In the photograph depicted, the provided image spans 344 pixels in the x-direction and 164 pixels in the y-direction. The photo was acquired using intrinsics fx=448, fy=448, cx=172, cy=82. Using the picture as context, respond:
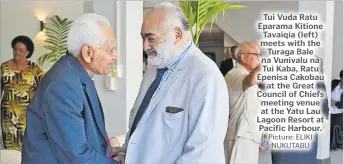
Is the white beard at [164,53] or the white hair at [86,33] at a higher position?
the white hair at [86,33]

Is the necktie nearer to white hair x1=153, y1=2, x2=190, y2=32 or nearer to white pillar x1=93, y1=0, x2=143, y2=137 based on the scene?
white hair x1=153, y1=2, x2=190, y2=32

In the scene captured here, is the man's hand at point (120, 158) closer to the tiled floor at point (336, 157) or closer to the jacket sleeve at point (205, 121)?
the jacket sleeve at point (205, 121)

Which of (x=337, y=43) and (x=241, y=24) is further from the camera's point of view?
(x=241, y=24)

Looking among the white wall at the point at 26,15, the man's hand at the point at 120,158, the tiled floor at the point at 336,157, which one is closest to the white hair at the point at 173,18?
the man's hand at the point at 120,158

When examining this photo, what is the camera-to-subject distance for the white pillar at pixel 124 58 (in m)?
3.85

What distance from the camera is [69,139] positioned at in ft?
4.80

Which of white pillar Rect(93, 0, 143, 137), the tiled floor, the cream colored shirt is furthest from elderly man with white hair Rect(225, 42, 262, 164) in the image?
the tiled floor

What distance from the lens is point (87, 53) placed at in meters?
1.58

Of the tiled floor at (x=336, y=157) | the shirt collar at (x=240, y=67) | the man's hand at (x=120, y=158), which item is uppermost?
the shirt collar at (x=240, y=67)

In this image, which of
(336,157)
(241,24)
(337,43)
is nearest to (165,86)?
(336,157)

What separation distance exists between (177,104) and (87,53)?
0.36 m

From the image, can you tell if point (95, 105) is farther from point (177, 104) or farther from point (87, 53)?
point (177, 104)

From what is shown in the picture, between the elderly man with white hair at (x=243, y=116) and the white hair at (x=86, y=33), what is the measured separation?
5.92 ft

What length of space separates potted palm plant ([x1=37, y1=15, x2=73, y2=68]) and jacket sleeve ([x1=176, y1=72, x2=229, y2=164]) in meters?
4.50
